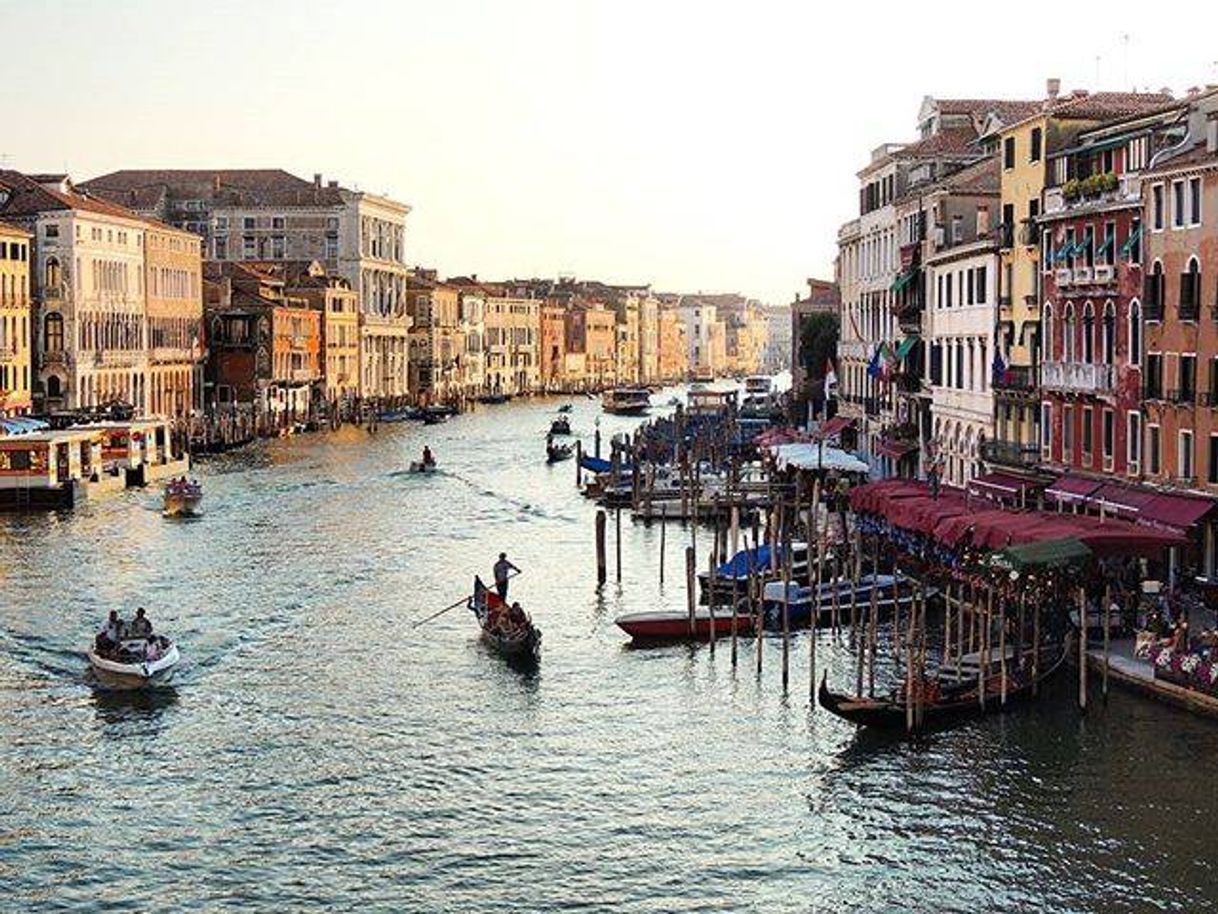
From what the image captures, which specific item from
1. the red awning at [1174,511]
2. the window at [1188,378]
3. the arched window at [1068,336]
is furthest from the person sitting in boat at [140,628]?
the arched window at [1068,336]

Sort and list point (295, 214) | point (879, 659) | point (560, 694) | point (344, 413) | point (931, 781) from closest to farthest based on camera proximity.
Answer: point (931, 781)
point (560, 694)
point (879, 659)
point (344, 413)
point (295, 214)

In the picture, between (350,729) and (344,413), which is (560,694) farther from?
(344,413)

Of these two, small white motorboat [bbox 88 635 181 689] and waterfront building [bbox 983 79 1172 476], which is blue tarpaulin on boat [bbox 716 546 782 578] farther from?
small white motorboat [bbox 88 635 181 689]

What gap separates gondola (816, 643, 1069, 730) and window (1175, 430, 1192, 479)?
12.2 feet

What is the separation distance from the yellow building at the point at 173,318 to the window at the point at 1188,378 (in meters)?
40.3

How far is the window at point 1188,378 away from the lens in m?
20.7

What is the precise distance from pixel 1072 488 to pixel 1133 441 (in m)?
1.16

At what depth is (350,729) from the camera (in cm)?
1744

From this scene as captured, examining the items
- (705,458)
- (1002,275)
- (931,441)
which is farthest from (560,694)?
(705,458)

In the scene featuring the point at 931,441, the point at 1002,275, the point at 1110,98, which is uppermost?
the point at 1110,98

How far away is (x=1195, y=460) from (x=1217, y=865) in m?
7.85

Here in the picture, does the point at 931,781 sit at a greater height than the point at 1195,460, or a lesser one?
lesser

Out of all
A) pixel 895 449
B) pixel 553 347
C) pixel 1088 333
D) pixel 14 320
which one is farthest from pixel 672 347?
pixel 1088 333

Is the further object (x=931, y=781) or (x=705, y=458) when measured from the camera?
(x=705, y=458)
